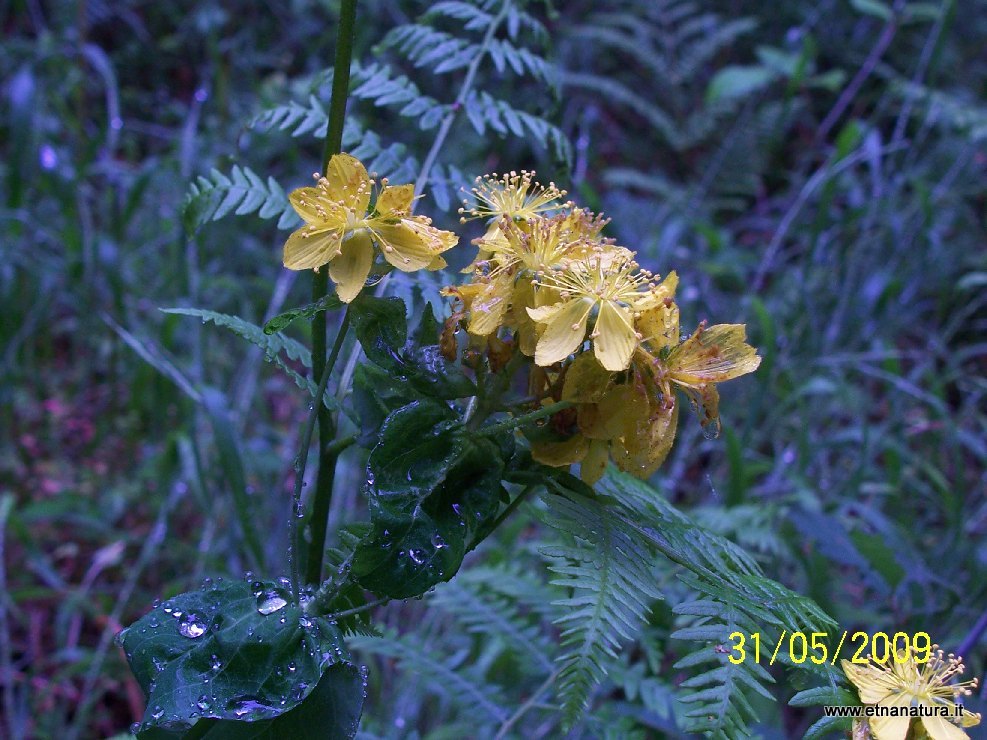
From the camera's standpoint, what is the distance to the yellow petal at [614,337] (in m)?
0.84

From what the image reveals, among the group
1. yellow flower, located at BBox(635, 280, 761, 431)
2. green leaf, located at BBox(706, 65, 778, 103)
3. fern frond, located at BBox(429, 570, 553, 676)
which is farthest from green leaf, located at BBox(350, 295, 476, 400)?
green leaf, located at BBox(706, 65, 778, 103)

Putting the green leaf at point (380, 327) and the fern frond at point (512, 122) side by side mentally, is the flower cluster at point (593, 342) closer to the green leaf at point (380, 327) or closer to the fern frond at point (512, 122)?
the green leaf at point (380, 327)

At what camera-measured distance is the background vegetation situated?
5.26ft

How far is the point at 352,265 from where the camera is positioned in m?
0.91

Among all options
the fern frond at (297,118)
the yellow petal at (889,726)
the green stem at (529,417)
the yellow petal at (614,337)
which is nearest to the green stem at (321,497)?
the green stem at (529,417)

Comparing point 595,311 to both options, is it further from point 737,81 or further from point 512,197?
point 737,81

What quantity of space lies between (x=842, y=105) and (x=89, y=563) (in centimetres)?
348

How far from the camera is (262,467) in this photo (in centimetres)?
254

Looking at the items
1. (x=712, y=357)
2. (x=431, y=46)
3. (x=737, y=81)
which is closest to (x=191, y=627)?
(x=712, y=357)

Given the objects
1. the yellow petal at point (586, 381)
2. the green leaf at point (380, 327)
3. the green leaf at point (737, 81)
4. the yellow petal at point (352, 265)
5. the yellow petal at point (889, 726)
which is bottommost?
the green leaf at point (737, 81)

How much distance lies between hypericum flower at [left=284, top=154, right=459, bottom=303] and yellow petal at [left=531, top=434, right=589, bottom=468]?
24cm

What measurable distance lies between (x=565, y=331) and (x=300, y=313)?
0.88 ft

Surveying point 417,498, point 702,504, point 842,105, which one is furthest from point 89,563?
point 842,105

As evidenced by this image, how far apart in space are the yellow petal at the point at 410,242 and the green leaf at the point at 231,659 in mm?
406
